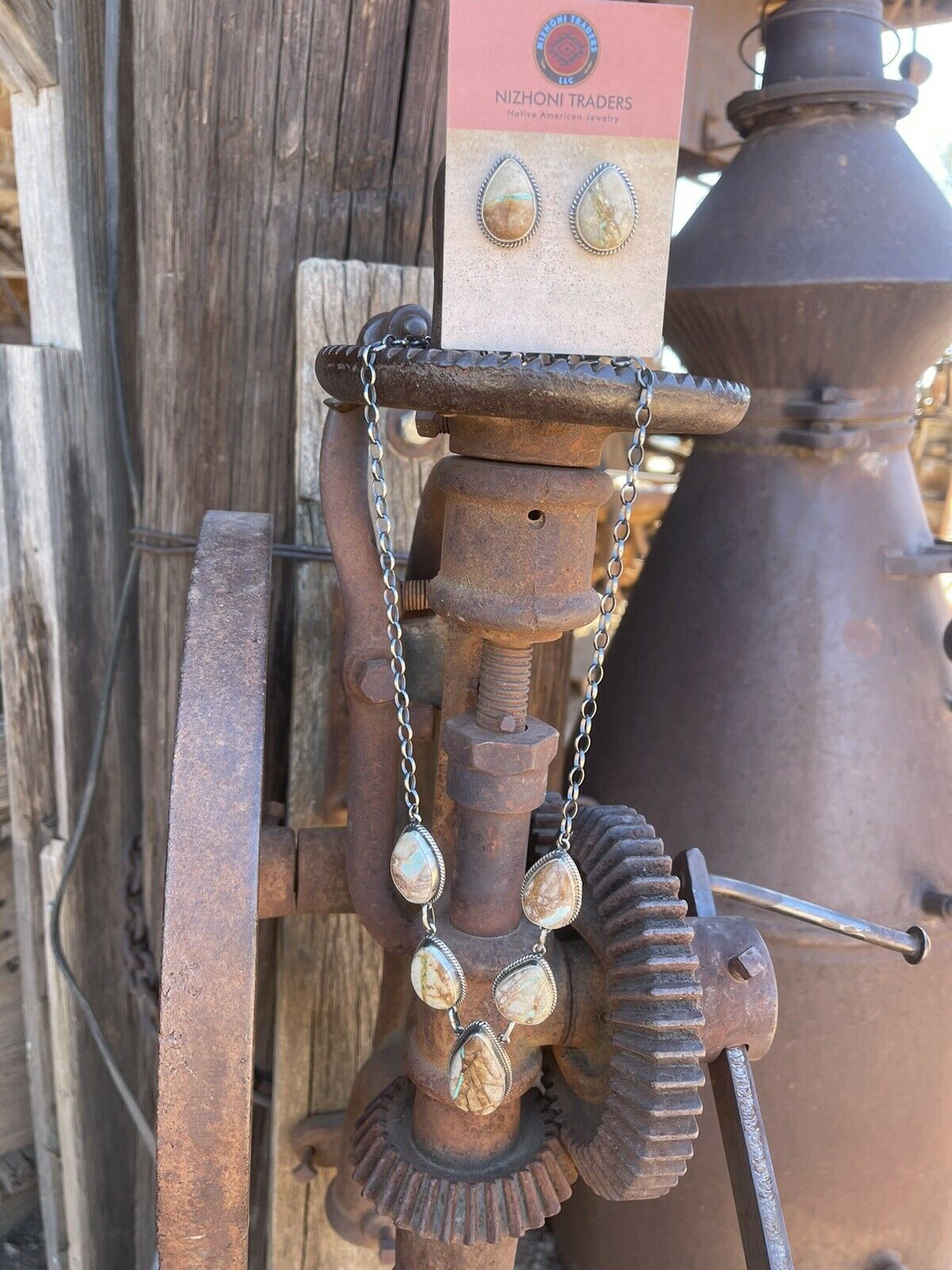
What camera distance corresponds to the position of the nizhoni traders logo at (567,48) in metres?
0.61

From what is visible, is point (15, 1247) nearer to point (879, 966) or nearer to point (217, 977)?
point (217, 977)

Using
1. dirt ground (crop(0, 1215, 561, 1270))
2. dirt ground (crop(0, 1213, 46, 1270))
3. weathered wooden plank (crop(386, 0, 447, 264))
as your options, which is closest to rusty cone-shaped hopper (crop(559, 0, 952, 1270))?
dirt ground (crop(0, 1215, 561, 1270))

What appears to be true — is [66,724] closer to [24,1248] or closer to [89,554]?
[89,554]

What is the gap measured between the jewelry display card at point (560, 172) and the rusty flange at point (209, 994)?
36 cm

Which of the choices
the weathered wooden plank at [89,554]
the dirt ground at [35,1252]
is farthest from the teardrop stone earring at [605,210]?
the dirt ground at [35,1252]

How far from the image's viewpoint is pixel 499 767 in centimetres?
71

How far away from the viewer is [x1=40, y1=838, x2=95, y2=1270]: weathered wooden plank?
1.37 meters

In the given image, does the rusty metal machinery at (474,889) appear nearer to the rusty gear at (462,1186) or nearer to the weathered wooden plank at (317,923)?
the rusty gear at (462,1186)

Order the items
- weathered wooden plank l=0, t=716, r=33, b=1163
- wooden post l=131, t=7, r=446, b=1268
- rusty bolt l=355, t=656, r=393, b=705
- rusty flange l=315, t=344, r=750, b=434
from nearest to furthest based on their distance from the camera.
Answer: rusty flange l=315, t=344, r=750, b=434
rusty bolt l=355, t=656, r=393, b=705
wooden post l=131, t=7, r=446, b=1268
weathered wooden plank l=0, t=716, r=33, b=1163

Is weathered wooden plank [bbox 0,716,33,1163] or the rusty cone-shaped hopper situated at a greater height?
the rusty cone-shaped hopper

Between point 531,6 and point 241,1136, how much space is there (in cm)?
81

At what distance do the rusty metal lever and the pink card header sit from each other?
0.73 m

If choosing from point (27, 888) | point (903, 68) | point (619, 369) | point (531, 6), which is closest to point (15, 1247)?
point (27, 888)

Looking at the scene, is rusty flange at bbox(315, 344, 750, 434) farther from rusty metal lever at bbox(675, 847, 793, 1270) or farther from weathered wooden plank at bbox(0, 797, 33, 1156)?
weathered wooden plank at bbox(0, 797, 33, 1156)
